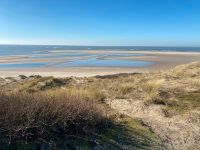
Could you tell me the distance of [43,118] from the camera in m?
5.27

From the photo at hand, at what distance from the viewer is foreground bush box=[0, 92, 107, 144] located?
4750mm

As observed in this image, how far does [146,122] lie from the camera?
7.63 meters

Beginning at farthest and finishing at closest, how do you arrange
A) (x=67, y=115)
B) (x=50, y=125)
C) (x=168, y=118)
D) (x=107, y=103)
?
(x=107, y=103) → (x=168, y=118) → (x=67, y=115) → (x=50, y=125)

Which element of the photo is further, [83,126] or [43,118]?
[83,126]

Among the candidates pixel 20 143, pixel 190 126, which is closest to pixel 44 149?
pixel 20 143

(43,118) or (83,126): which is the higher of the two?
(43,118)

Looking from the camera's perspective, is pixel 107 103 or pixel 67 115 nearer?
pixel 67 115

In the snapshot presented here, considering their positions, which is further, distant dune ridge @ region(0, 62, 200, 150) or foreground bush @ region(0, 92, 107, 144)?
distant dune ridge @ region(0, 62, 200, 150)

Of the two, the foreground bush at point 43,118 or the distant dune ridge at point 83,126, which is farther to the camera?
the distant dune ridge at point 83,126

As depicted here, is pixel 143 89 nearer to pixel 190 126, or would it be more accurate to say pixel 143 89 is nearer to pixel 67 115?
pixel 190 126

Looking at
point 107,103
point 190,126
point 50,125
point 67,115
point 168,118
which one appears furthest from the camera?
point 107,103

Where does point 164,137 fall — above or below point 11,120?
below

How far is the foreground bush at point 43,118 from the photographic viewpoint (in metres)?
4.75

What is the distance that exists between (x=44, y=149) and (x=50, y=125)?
497 mm
